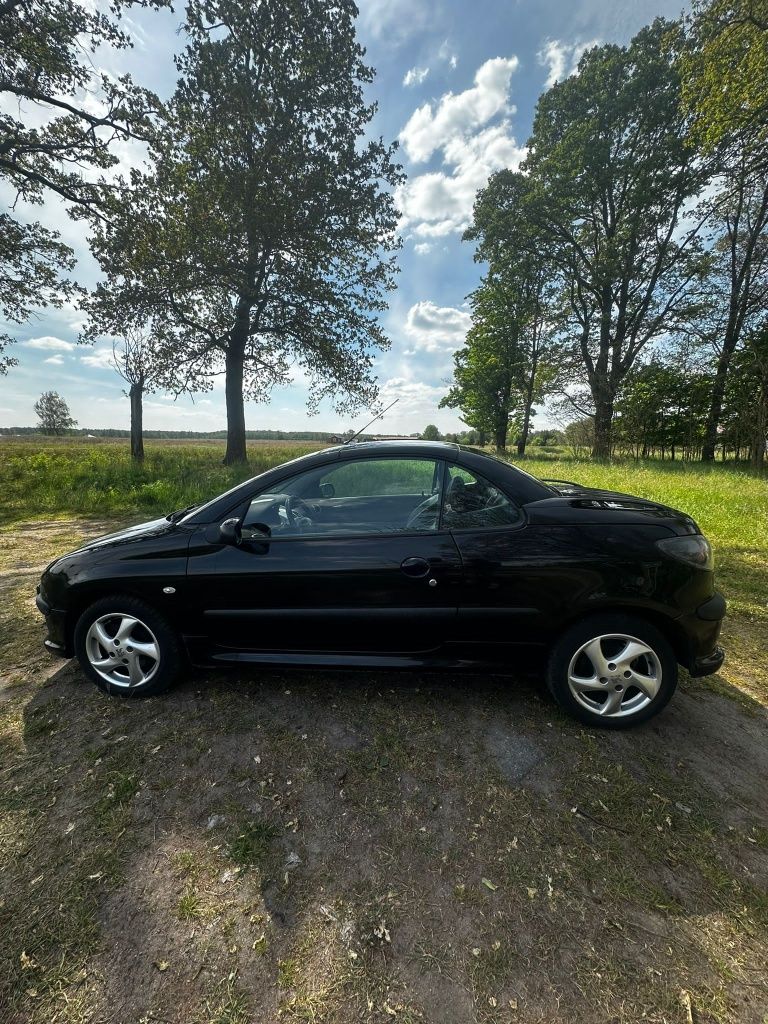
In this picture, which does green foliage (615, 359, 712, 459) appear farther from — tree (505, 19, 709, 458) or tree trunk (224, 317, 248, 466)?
tree trunk (224, 317, 248, 466)

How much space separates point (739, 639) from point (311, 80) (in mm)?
17962

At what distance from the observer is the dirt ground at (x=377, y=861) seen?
1.26 m

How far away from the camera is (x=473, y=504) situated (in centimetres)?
248

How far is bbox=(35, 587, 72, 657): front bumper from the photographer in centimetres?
266

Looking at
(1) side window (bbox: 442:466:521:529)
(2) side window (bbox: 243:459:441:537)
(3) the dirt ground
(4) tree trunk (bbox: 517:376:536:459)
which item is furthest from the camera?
(4) tree trunk (bbox: 517:376:536:459)

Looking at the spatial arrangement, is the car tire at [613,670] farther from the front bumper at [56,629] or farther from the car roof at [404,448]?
the front bumper at [56,629]

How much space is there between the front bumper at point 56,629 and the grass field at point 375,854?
0.27 meters

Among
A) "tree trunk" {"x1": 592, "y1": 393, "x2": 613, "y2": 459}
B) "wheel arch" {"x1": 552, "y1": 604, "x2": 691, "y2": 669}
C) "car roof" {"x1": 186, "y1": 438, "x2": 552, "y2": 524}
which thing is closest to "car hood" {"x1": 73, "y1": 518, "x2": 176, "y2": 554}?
"car roof" {"x1": 186, "y1": 438, "x2": 552, "y2": 524}

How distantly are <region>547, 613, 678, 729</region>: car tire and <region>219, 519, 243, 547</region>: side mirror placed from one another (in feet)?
6.65

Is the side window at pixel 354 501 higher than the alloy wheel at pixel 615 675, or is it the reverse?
the side window at pixel 354 501

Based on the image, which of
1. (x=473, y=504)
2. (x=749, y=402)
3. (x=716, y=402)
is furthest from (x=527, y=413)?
(x=473, y=504)

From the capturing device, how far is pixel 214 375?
1510 cm

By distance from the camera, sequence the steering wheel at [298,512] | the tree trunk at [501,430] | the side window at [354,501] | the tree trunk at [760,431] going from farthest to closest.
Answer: the tree trunk at [501,430] < the tree trunk at [760,431] < the steering wheel at [298,512] < the side window at [354,501]

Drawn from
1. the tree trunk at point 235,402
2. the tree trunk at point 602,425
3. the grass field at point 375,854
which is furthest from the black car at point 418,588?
the tree trunk at point 602,425
